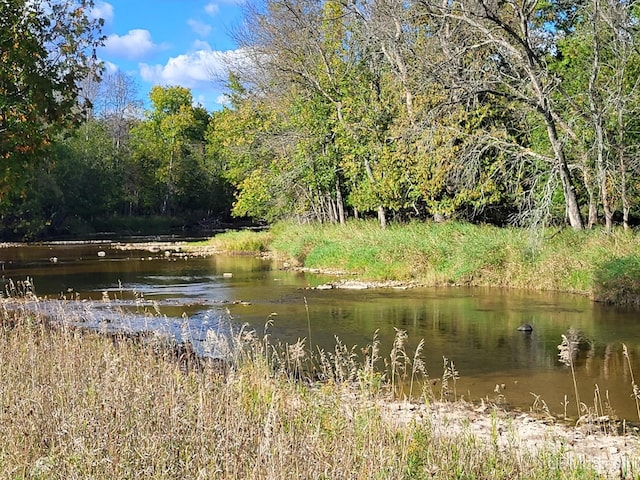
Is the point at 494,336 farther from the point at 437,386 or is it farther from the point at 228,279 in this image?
the point at 228,279

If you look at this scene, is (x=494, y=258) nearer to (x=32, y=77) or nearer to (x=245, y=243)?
(x=32, y=77)

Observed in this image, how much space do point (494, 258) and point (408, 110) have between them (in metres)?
9.66

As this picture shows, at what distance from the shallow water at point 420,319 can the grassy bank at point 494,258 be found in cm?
105

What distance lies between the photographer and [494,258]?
24.3 metres

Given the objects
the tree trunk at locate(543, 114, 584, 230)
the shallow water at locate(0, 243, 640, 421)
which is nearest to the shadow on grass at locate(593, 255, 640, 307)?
the shallow water at locate(0, 243, 640, 421)

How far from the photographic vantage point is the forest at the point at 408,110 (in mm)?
14898

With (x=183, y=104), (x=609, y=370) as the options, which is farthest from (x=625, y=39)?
(x=183, y=104)

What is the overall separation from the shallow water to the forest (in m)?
4.02

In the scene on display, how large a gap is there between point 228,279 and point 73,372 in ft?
66.8

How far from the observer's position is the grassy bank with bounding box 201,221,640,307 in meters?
20.6

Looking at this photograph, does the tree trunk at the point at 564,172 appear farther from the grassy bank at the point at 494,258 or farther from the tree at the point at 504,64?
the grassy bank at the point at 494,258

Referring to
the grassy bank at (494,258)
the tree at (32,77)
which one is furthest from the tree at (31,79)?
the grassy bank at (494,258)

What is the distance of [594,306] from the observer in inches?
757

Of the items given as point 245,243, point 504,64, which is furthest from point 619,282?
point 245,243
